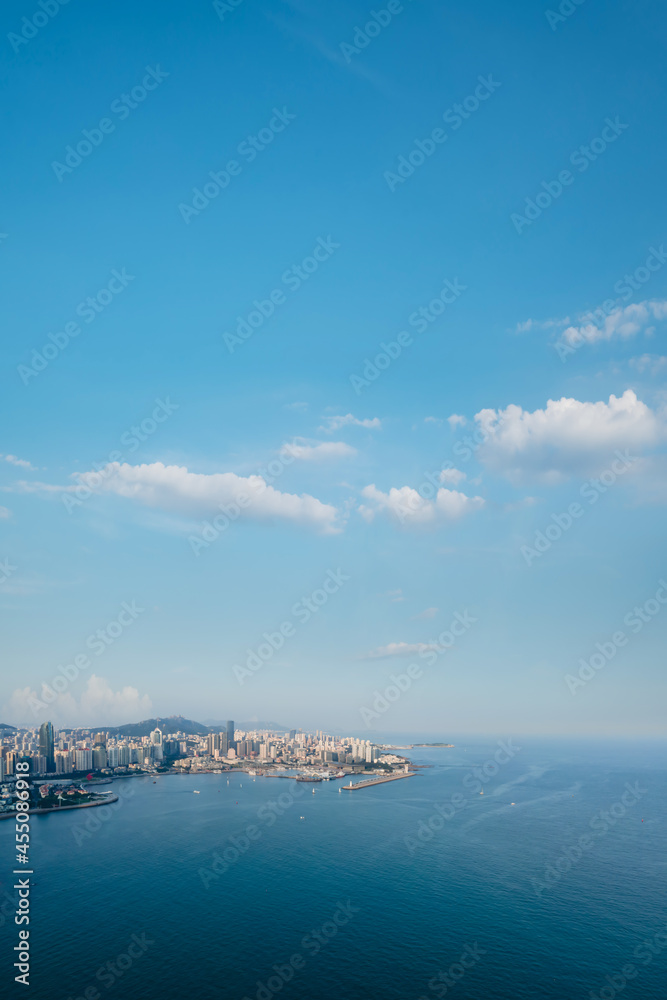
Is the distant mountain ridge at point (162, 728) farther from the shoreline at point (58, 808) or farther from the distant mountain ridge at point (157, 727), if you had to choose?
the shoreline at point (58, 808)

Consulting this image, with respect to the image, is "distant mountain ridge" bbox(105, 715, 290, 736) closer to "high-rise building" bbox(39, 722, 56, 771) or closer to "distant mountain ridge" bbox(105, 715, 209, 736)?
"distant mountain ridge" bbox(105, 715, 209, 736)

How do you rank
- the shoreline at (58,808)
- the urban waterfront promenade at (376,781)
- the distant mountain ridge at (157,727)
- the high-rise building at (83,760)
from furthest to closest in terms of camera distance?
1. the distant mountain ridge at (157,727)
2. the high-rise building at (83,760)
3. the urban waterfront promenade at (376,781)
4. the shoreline at (58,808)

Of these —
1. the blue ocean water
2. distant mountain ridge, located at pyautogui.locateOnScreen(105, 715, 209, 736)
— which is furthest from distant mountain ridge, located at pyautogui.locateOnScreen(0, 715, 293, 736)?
the blue ocean water

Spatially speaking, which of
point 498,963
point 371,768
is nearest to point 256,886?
point 498,963

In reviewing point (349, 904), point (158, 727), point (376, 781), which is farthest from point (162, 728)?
point (349, 904)

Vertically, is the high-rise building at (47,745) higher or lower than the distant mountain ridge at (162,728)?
higher

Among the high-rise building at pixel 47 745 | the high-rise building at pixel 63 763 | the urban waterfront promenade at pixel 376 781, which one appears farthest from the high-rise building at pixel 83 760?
the urban waterfront promenade at pixel 376 781

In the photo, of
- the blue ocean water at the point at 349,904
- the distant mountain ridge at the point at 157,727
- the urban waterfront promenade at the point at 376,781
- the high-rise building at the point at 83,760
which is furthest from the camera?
the distant mountain ridge at the point at 157,727

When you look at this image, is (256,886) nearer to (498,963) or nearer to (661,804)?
(498,963)
